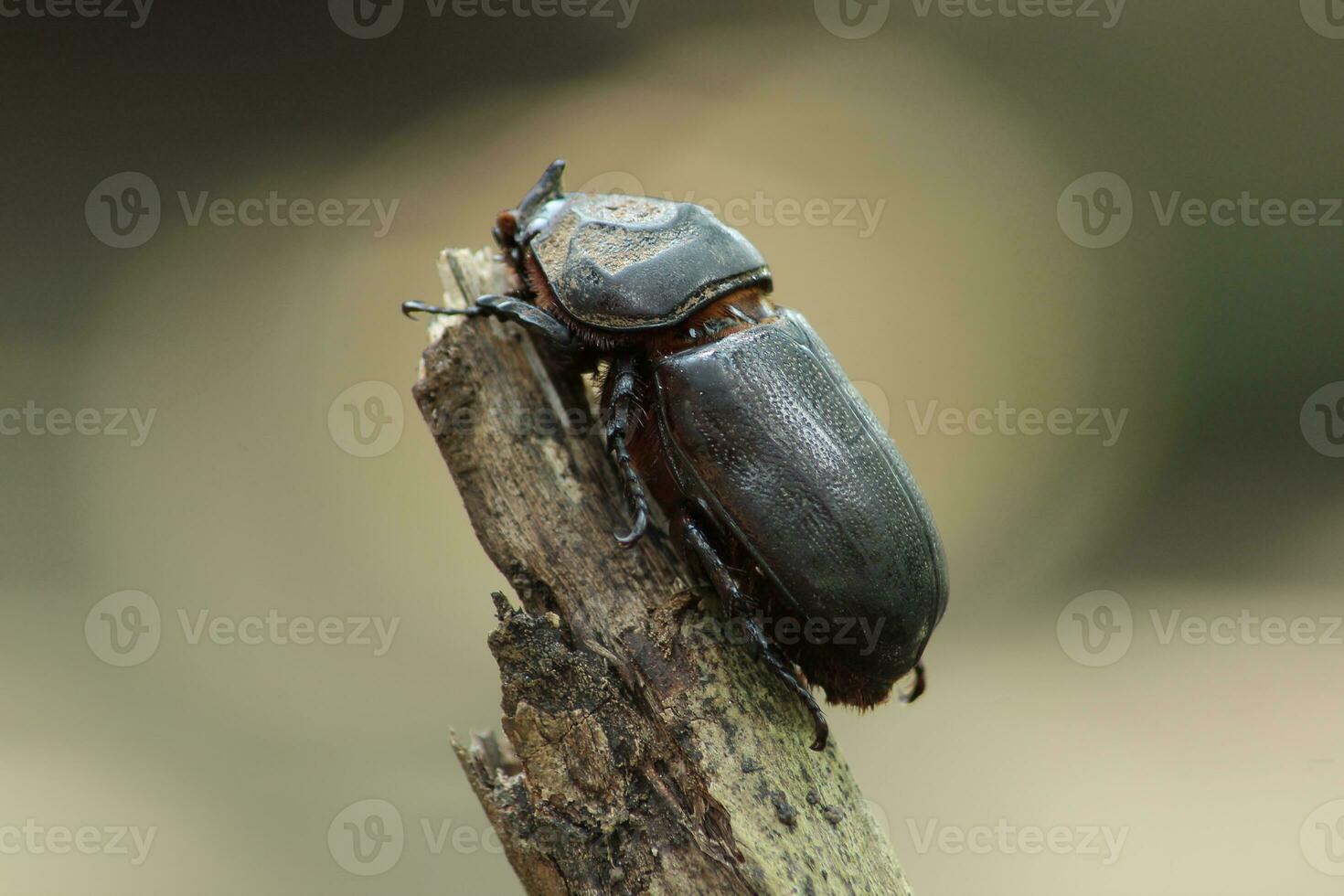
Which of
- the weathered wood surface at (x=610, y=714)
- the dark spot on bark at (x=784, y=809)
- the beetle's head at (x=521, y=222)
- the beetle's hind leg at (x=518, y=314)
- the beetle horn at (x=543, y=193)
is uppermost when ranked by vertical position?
the beetle horn at (x=543, y=193)

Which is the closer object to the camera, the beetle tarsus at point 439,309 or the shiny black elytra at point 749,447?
the shiny black elytra at point 749,447

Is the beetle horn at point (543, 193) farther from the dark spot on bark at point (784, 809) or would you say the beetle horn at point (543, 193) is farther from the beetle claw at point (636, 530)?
the dark spot on bark at point (784, 809)

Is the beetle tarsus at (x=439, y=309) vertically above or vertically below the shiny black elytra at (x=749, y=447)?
above

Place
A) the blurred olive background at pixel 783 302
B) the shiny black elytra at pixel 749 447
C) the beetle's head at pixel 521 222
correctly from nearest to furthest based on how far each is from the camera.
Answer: the shiny black elytra at pixel 749 447
the beetle's head at pixel 521 222
the blurred olive background at pixel 783 302

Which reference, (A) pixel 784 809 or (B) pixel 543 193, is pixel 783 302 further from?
(A) pixel 784 809

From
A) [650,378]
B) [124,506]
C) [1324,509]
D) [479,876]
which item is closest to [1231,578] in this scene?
[1324,509]

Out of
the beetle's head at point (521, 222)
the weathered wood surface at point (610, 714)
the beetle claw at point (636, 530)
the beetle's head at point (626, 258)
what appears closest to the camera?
the weathered wood surface at point (610, 714)

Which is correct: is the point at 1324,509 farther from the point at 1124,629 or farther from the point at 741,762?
the point at 741,762

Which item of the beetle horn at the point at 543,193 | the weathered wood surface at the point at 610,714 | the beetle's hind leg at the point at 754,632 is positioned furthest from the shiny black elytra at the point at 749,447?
the beetle horn at the point at 543,193
